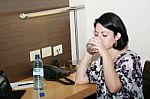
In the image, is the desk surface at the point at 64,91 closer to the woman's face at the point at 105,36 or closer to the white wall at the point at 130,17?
the woman's face at the point at 105,36

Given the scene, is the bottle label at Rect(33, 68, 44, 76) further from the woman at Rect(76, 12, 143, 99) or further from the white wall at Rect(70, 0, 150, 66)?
the white wall at Rect(70, 0, 150, 66)

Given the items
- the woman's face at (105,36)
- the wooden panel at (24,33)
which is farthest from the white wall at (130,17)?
the woman's face at (105,36)

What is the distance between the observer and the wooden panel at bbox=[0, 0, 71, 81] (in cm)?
205

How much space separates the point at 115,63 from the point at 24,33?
73 cm

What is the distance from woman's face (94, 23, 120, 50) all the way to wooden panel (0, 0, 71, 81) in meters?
0.57

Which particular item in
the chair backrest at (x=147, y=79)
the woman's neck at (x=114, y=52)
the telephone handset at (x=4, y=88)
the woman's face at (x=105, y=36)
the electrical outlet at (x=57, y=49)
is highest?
the woman's face at (x=105, y=36)

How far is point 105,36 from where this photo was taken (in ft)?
6.31

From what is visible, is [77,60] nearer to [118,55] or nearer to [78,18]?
[78,18]

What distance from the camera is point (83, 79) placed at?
2057 mm

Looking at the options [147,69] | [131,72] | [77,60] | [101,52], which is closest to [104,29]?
[101,52]

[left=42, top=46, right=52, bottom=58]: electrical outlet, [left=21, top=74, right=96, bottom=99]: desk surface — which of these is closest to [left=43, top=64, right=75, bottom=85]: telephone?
[left=21, top=74, right=96, bottom=99]: desk surface

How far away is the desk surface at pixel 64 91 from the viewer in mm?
1820

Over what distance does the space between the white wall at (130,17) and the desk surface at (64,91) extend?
79cm

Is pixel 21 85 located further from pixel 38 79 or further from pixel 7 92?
pixel 7 92
